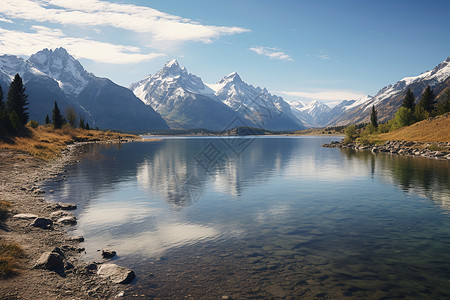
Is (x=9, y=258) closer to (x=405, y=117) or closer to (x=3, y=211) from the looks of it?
(x=3, y=211)

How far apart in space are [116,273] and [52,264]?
3874 mm

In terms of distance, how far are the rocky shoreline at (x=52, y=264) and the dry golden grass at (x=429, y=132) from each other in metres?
128

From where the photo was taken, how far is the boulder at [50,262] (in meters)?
16.4

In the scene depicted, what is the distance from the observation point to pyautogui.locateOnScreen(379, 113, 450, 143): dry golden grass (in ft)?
367

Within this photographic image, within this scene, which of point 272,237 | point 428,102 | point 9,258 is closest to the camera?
point 9,258

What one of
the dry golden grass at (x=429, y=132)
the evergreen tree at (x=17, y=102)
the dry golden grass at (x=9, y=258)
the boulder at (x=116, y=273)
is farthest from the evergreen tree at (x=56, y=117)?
the dry golden grass at (x=429, y=132)

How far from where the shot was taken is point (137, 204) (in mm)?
35812

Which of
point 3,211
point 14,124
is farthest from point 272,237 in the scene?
point 14,124

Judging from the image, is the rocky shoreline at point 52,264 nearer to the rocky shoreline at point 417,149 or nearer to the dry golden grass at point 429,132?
the rocky shoreline at point 417,149

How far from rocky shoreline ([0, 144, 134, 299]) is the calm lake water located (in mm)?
1259

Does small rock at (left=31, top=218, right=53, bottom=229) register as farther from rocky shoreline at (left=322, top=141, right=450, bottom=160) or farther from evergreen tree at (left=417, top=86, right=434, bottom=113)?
evergreen tree at (left=417, top=86, right=434, bottom=113)

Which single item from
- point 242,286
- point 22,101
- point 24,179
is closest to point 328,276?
point 242,286

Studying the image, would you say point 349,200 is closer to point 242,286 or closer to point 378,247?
point 378,247

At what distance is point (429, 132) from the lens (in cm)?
12100
